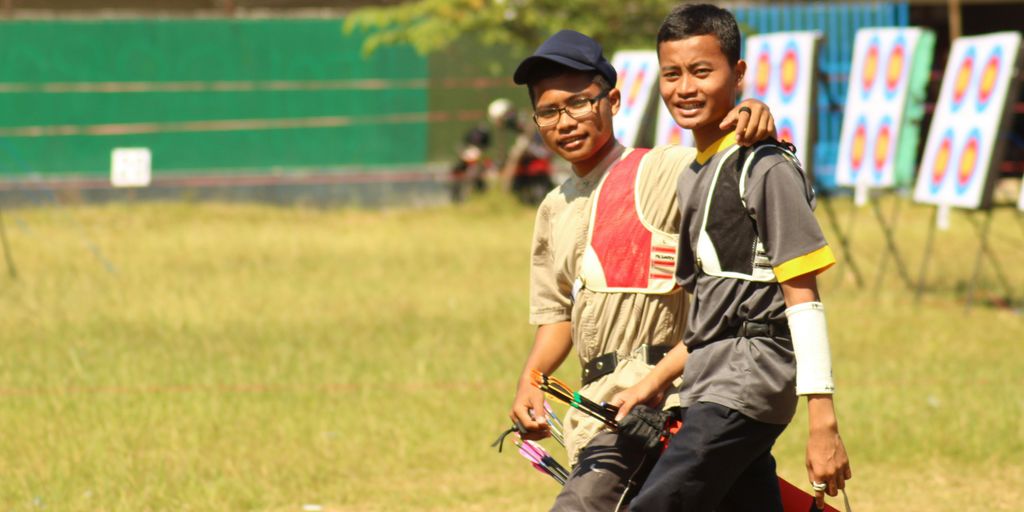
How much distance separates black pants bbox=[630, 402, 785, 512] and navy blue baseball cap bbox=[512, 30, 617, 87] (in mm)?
983

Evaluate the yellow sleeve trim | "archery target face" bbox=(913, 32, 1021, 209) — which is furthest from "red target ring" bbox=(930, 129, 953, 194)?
the yellow sleeve trim

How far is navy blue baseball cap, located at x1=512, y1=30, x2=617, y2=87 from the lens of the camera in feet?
12.9

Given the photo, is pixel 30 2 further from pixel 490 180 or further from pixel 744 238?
pixel 744 238

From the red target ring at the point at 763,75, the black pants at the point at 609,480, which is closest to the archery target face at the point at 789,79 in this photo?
the red target ring at the point at 763,75

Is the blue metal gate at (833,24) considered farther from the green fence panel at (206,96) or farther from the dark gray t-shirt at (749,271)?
the dark gray t-shirt at (749,271)

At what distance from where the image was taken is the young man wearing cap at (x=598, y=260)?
3.81m

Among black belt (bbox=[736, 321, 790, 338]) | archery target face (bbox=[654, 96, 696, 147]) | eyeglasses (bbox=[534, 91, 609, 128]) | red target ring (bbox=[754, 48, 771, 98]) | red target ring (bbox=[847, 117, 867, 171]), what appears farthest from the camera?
archery target face (bbox=[654, 96, 696, 147])

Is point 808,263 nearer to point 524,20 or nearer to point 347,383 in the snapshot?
point 347,383

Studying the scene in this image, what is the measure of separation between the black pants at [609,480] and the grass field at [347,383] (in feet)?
8.46

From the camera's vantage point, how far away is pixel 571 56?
155 inches

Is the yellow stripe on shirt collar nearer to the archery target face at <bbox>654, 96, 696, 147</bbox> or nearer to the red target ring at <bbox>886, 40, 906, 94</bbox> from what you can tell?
the red target ring at <bbox>886, 40, 906, 94</bbox>

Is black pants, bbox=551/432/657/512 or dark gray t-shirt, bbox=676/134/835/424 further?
black pants, bbox=551/432/657/512

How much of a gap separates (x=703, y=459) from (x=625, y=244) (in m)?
0.69

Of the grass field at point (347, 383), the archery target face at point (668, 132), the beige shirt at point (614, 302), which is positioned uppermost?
→ the beige shirt at point (614, 302)
